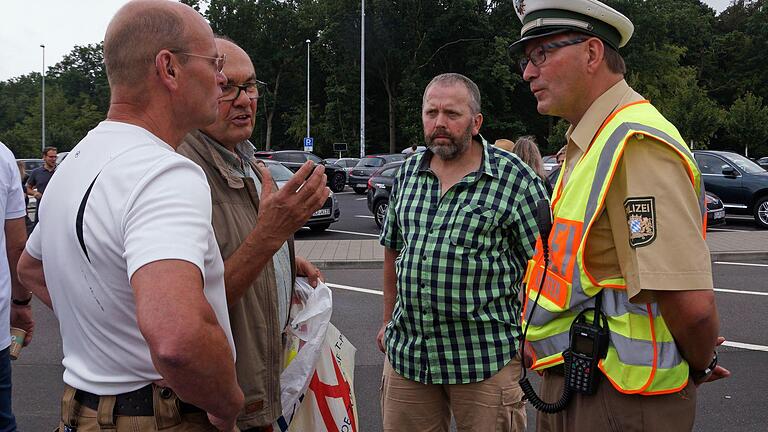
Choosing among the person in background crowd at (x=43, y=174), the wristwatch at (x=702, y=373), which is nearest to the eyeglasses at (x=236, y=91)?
the wristwatch at (x=702, y=373)

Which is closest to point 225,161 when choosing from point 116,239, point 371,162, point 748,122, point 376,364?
point 116,239

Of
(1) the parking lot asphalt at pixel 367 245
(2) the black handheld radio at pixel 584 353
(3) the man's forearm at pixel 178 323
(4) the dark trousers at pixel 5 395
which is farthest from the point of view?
(1) the parking lot asphalt at pixel 367 245

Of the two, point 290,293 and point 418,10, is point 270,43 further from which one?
point 290,293

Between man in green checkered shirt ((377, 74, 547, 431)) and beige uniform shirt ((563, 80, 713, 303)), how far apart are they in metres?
1.07

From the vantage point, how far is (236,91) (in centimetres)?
268

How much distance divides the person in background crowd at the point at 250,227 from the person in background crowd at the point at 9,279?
121 centimetres

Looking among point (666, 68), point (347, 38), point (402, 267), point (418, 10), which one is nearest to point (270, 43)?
point (347, 38)

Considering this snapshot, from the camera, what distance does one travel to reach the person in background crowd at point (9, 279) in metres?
3.12

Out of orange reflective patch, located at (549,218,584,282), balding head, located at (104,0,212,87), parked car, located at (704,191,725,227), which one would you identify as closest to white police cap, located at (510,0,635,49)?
orange reflective patch, located at (549,218,584,282)

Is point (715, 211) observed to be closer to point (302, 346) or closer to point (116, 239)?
point (302, 346)

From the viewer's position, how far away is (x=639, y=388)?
1.93 meters

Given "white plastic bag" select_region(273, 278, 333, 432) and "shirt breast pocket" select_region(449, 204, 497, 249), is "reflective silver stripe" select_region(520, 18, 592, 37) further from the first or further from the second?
"white plastic bag" select_region(273, 278, 333, 432)

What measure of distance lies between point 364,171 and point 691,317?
91.7 feet

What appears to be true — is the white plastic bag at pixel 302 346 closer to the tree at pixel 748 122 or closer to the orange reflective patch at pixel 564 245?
the orange reflective patch at pixel 564 245
